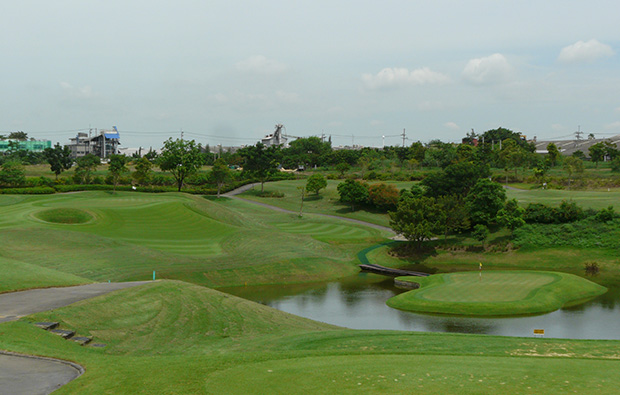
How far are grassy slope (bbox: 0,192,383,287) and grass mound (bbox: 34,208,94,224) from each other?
842 mm

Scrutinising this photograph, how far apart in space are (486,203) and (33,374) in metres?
58.8

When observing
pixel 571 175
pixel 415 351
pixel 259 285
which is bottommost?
pixel 259 285

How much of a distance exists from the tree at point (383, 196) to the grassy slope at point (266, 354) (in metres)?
59.9

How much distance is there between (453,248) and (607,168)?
268ft

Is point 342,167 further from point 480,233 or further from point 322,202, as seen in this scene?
point 480,233

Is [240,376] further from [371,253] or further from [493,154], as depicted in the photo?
[493,154]

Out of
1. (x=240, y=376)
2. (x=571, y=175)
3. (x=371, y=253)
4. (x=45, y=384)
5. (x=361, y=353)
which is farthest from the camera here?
(x=571, y=175)

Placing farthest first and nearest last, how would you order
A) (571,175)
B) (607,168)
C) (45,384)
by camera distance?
(607,168) → (571,175) → (45,384)

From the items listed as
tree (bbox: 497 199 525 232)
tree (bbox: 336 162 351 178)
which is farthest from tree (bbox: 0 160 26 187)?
tree (bbox: 497 199 525 232)

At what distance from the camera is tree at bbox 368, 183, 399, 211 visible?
8750 cm

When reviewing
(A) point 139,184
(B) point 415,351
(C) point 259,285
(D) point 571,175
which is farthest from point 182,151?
(B) point 415,351

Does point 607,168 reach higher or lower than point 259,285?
higher

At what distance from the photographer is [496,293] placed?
4191cm

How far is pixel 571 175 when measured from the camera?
352 feet
